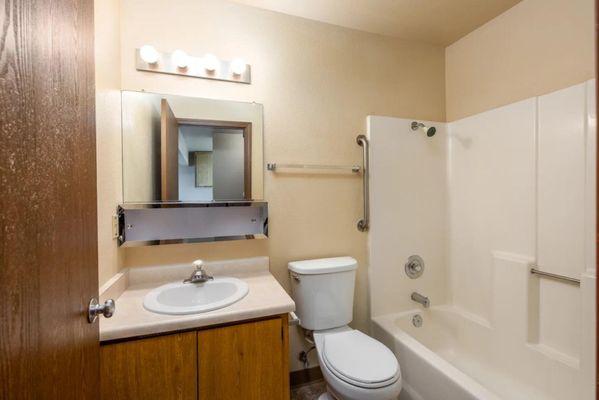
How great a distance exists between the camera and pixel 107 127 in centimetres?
130

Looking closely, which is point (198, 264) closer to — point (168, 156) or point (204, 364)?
point (204, 364)

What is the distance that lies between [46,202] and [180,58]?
1.27 meters

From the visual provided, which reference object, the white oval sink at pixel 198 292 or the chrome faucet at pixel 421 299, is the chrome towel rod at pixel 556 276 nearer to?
the chrome faucet at pixel 421 299

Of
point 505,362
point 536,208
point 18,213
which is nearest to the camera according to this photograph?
point 18,213

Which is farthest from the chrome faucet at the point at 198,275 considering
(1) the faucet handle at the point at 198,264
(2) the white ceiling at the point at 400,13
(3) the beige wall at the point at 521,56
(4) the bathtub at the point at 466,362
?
(3) the beige wall at the point at 521,56

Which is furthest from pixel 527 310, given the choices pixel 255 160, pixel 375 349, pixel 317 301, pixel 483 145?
pixel 255 160

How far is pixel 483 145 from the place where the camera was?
187cm

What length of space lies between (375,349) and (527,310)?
0.93 meters

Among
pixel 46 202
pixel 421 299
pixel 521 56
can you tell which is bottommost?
pixel 421 299

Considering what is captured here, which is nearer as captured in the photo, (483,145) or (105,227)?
(105,227)

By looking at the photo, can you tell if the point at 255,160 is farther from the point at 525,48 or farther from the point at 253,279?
the point at 525,48

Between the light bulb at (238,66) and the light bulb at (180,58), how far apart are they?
0.25 meters

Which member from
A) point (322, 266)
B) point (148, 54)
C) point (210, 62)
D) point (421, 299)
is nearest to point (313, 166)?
point (322, 266)

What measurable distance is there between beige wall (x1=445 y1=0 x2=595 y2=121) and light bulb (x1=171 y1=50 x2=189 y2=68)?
1.94 m
